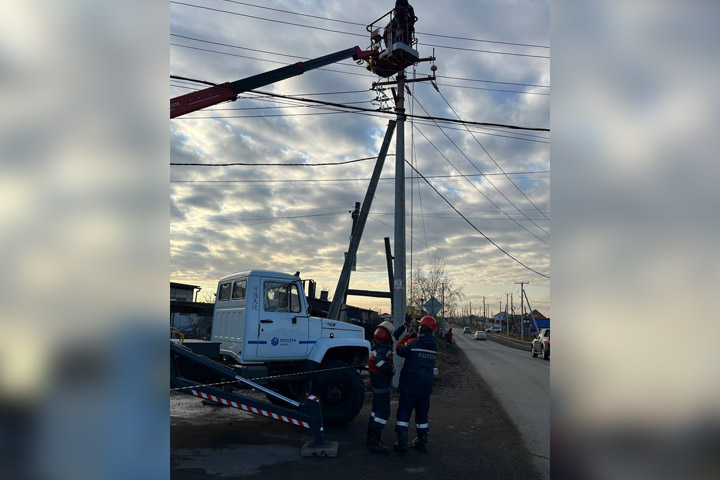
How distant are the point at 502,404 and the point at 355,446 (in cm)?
538

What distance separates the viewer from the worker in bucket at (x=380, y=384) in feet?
23.7

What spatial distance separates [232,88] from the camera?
37.2 feet

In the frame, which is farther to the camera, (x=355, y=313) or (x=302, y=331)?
(x=355, y=313)

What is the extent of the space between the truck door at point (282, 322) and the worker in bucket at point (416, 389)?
2077mm

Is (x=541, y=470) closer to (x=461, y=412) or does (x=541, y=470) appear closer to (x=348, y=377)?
(x=348, y=377)

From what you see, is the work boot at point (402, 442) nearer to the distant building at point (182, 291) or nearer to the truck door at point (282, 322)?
the truck door at point (282, 322)

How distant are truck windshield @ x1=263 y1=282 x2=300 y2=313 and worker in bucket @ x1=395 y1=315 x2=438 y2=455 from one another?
2.26m

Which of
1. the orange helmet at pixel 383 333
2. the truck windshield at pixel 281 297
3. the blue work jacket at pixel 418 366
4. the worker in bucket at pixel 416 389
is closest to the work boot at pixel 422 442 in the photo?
the worker in bucket at pixel 416 389

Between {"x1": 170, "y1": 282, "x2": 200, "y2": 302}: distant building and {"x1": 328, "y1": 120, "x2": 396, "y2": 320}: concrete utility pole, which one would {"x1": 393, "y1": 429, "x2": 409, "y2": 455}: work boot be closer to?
{"x1": 328, "y1": 120, "x2": 396, "y2": 320}: concrete utility pole

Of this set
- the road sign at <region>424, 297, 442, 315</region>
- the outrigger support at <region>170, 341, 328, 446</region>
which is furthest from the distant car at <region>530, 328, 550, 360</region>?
the outrigger support at <region>170, 341, 328, 446</region>

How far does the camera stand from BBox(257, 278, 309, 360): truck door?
8.45 meters
